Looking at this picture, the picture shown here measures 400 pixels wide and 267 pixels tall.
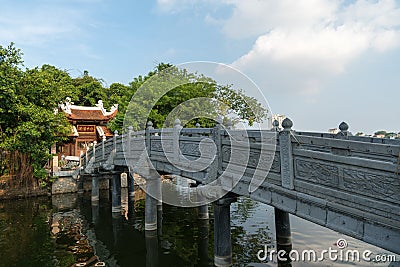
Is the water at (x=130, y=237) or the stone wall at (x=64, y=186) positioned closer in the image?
the water at (x=130, y=237)

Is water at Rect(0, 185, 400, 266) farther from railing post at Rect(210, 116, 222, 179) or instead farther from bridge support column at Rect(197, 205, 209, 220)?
railing post at Rect(210, 116, 222, 179)

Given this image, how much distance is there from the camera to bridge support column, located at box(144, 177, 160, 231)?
12.9 metres

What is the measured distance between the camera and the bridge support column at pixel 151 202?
508 inches

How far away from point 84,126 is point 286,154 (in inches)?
1025

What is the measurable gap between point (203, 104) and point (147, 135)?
11378mm

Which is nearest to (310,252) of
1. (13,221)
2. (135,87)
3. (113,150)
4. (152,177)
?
(152,177)

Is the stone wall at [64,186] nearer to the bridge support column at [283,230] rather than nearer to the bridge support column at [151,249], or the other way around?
the bridge support column at [151,249]

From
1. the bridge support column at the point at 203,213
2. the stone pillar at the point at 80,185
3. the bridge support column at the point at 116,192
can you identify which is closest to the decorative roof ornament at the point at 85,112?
the stone pillar at the point at 80,185

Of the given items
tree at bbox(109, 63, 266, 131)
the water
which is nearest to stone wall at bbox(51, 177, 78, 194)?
the water

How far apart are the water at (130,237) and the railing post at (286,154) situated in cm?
516

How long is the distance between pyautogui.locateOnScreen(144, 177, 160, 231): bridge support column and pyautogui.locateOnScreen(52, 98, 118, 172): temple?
618 inches

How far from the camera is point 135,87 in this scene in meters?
25.8

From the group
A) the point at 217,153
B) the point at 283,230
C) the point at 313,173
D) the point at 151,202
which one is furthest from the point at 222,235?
the point at 151,202

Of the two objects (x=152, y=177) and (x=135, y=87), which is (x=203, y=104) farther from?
(x=152, y=177)
